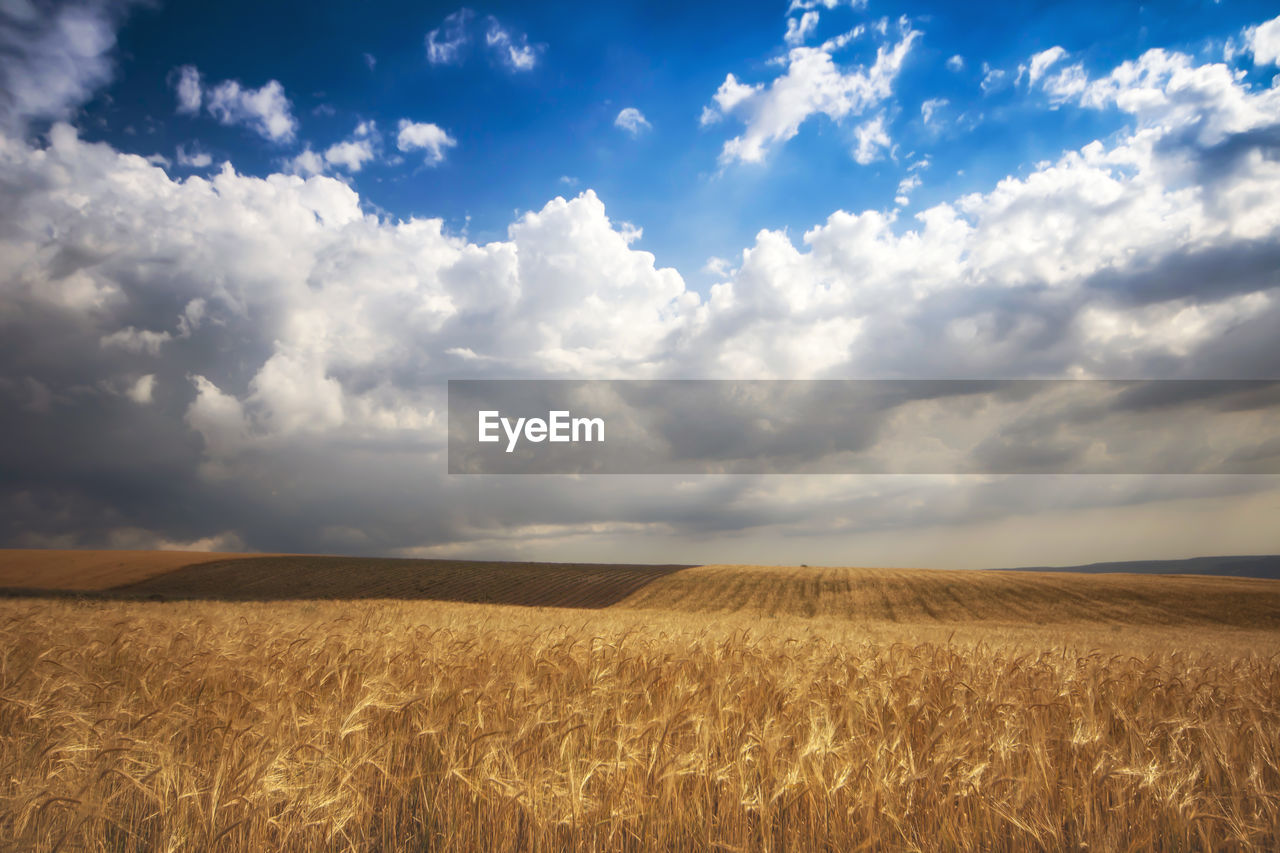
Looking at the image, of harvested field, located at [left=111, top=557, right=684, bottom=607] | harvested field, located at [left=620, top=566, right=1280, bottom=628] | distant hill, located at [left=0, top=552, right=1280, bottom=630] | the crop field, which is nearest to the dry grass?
the crop field

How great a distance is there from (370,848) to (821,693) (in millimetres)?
2892

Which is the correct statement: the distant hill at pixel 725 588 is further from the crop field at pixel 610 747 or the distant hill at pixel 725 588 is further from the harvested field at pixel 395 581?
the crop field at pixel 610 747

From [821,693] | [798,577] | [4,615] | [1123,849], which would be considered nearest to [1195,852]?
[1123,849]

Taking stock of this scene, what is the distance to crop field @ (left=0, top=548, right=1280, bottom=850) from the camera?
2537mm

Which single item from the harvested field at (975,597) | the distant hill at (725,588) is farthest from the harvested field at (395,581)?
the harvested field at (975,597)

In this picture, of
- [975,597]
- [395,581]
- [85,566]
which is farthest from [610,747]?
[85,566]

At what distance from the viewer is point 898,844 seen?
2.56 m

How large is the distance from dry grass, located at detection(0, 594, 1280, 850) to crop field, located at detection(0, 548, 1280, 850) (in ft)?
0.07

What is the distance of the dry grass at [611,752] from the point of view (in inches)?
99.7

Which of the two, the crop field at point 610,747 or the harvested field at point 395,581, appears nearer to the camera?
the crop field at point 610,747

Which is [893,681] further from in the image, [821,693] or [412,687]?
[412,687]

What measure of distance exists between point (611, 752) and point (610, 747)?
6 centimetres

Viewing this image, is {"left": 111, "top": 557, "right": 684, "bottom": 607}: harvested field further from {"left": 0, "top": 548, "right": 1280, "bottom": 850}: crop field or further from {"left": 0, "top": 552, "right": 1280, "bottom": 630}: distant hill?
{"left": 0, "top": 548, "right": 1280, "bottom": 850}: crop field

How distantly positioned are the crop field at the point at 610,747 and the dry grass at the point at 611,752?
0.02m
